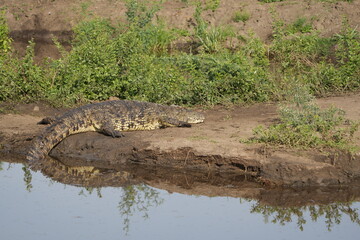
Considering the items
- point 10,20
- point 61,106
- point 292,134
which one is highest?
point 292,134

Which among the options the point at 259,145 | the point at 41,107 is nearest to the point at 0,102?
the point at 41,107

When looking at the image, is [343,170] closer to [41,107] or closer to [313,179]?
[313,179]

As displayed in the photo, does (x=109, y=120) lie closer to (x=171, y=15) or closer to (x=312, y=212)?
(x=312, y=212)

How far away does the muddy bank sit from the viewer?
26.7 feet

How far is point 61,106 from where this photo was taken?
11.4 m

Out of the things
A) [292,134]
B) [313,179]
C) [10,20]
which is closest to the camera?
[313,179]

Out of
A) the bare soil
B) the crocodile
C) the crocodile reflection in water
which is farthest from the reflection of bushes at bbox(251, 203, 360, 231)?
the bare soil

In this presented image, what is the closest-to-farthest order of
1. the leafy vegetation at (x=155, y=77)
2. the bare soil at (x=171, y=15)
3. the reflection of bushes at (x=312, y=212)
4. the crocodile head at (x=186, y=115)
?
the reflection of bushes at (x=312, y=212), the crocodile head at (x=186, y=115), the leafy vegetation at (x=155, y=77), the bare soil at (x=171, y=15)

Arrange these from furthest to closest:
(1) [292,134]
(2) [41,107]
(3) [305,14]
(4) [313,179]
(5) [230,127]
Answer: (3) [305,14] < (2) [41,107] < (5) [230,127] < (1) [292,134] < (4) [313,179]

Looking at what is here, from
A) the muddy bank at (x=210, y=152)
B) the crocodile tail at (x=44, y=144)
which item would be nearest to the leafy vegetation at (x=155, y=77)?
the muddy bank at (x=210, y=152)

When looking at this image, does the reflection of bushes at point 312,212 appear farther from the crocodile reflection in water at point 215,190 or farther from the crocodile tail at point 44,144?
the crocodile tail at point 44,144

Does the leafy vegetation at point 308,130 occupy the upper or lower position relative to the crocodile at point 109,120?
upper

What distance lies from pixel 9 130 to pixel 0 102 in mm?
1628

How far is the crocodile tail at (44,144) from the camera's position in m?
9.27
